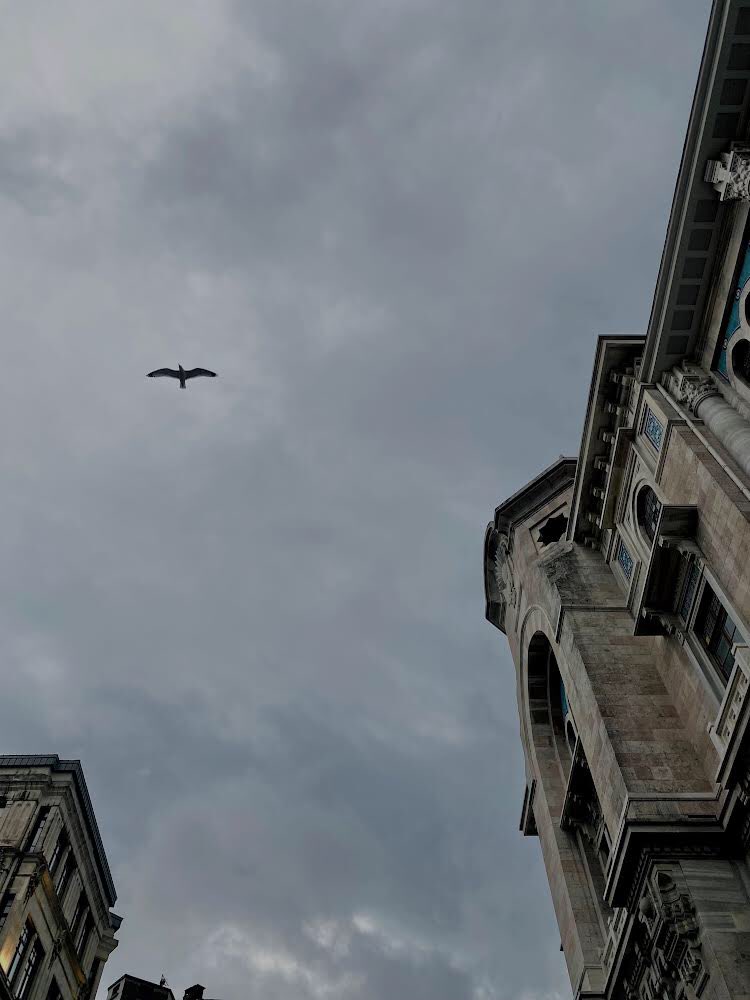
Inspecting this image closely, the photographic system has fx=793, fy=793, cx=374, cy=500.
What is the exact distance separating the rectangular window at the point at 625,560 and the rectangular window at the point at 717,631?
19.1 ft

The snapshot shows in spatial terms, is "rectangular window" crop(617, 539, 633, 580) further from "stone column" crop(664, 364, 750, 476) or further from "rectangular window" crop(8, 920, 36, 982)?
"rectangular window" crop(8, 920, 36, 982)

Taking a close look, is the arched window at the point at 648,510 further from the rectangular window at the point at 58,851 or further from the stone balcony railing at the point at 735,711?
the rectangular window at the point at 58,851

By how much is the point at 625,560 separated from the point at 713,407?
8406 mm

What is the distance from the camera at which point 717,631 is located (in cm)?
2453

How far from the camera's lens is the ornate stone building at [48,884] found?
40.6 metres

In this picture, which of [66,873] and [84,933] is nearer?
[66,873]

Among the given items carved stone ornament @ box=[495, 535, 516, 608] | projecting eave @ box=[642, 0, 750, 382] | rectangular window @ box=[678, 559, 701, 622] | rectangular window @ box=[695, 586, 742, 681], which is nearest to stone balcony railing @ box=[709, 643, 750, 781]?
rectangular window @ box=[695, 586, 742, 681]

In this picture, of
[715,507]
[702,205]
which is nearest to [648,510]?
[715,507]

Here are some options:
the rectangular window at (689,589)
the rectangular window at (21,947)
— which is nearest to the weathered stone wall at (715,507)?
the rectangular window at (689,589)

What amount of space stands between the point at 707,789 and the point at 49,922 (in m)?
37.2

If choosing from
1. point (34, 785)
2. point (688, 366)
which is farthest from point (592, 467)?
point (34, 785)

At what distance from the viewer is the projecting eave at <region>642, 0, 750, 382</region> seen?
23.3 m

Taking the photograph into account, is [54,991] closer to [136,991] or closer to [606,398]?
[136,991]

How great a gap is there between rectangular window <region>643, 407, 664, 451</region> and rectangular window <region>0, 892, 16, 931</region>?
38122 mm
